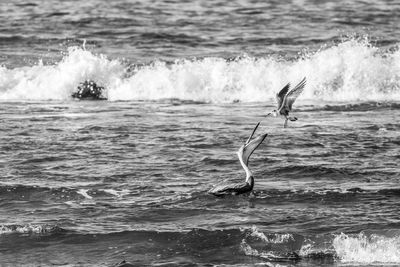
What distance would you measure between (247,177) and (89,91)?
427 inches

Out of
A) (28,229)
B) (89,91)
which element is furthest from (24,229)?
(89,91)

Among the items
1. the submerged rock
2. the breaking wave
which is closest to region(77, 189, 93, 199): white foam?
the breaking wave

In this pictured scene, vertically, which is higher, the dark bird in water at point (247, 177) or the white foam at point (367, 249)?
the dark bird in water at point (247, 177)

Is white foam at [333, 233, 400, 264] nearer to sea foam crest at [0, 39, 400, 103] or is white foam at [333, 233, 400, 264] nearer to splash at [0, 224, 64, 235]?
splash at [0, 224, 64, 235]

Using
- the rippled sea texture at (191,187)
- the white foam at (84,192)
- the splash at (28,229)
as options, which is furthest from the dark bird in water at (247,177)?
the splash at (28,229)

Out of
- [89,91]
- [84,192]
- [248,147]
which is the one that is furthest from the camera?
[89,91]

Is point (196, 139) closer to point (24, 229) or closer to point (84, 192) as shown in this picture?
point (84, 192)

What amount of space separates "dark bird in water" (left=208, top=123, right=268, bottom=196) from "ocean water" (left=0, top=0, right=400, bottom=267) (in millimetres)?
243

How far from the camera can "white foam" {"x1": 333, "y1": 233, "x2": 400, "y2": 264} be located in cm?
927

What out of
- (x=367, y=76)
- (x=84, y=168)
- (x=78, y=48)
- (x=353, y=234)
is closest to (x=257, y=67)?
(x=367, y=76)

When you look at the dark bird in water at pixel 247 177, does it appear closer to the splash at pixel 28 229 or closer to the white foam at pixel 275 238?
the white foam at pixel 275 238

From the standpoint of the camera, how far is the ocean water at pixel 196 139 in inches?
385

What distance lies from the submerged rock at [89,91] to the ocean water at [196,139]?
165 mm

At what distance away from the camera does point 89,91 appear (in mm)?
20219
